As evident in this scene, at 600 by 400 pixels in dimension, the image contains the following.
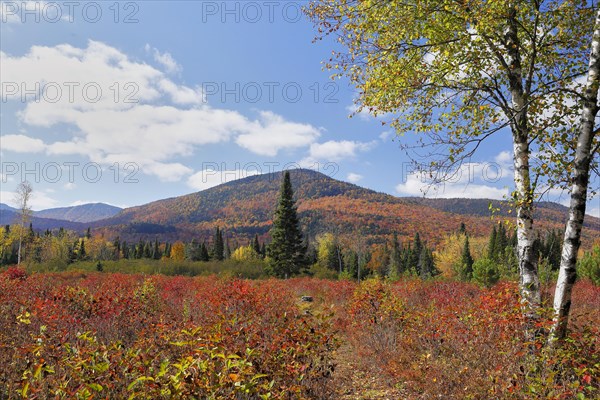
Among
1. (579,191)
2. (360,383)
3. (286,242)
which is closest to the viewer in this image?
(579,191)

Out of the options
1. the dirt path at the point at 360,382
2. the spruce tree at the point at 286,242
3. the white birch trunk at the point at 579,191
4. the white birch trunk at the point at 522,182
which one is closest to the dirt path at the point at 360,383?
the dirt path at the point at 360,382

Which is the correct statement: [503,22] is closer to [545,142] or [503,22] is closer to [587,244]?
[545,142]

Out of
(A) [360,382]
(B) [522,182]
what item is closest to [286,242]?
(A) [360,382]

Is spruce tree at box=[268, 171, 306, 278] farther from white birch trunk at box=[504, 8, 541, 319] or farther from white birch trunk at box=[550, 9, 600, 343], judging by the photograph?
white birch trunk at box=[550, 9, 600, 343]

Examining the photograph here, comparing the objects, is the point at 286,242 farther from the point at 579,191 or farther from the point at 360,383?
the point at 579,191

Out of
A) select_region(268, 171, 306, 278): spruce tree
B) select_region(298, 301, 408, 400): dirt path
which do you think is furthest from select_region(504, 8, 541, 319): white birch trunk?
select_region(268, 171, 306, 278): spruce tree

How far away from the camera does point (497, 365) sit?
4.62 m

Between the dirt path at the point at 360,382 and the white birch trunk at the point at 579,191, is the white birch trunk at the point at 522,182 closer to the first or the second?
the white birch trunk at the point at 579,191

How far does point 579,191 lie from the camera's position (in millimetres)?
4809

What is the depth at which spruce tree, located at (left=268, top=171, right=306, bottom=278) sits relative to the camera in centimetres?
3350

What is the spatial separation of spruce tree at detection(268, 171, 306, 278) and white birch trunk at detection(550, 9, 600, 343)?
2917 centimetres

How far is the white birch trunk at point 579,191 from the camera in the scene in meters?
4.75

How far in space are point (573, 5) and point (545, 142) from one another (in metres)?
1.97

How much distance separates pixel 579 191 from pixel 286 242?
97.0 ft
